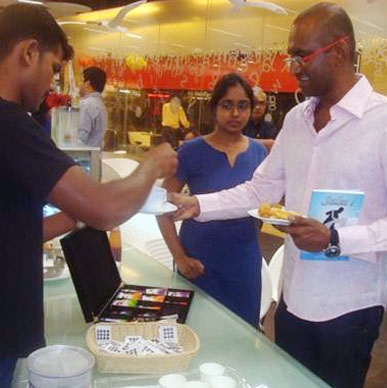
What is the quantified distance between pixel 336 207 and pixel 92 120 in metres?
4.44

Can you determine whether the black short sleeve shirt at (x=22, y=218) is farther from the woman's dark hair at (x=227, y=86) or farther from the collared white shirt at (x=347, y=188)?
the woman's dark hair at (x=227, y=86)

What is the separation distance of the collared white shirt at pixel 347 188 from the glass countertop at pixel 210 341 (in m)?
0.26

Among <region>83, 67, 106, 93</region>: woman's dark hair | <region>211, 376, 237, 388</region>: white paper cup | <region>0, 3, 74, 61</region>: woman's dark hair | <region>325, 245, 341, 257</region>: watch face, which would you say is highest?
<region>83, 67, 106, 93</region>: woman's dark hair

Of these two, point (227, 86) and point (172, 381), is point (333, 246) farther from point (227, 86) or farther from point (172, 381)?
point (227, 86)

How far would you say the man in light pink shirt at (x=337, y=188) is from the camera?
1611mm

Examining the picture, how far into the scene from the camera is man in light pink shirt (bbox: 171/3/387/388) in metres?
1.61

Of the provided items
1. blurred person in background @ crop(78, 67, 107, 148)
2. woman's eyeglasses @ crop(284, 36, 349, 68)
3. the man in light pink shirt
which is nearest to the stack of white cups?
the man in light pink shirt

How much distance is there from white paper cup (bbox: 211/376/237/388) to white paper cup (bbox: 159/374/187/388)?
0.23 ft

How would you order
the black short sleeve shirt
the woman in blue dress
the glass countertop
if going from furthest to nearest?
the woman in blue dress → the glass countertop → the black short sleeve shirt

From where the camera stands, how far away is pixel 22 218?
1175 millimetres

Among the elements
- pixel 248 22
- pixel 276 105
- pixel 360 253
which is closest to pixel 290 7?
pixel 248 22

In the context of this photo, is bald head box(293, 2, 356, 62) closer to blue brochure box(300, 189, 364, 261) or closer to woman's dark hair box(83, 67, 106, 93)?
blue brochure box(300, 189, 364, 261)

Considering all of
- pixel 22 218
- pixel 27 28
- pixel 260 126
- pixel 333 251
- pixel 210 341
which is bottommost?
pixel 210 341

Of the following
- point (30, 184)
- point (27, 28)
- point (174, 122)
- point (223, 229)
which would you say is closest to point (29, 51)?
point (27, 28)
